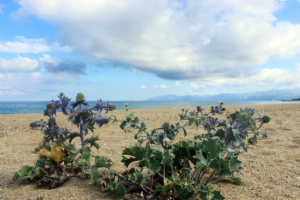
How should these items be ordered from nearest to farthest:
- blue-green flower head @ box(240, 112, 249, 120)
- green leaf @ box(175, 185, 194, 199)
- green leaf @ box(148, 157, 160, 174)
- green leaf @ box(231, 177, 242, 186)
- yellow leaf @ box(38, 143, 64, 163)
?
1. green leaf @ box(175, 185, 194, 199)
2. green leaf @ box(148, 157, 160, 174)
3. blue-green flower head @ box(240, 112, 249, 120)
4. yellow leaf @ box(38, 143, 64, 163)
5. green leaf @ box(231, 177, 242, 186)

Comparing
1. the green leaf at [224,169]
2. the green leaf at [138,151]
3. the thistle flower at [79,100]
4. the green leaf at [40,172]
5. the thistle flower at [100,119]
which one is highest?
the thistle flower at [79,100]

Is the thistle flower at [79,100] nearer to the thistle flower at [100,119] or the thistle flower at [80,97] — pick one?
the thistle flower at [80,97]

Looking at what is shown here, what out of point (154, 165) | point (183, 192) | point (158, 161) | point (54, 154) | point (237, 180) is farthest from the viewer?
point (237, 180)

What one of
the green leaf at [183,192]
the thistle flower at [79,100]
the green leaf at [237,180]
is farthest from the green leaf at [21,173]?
the green leaf at [237,180]

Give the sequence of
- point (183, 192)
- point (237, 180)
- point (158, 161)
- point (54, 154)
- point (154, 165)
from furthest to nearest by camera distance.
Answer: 1. point (237, 180)
2. point (54, 154)
3. point (158, 161)
4. point (154, 165)
5. point (183, 192)

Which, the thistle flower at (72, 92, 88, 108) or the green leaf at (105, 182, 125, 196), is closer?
the green leaf at (105, 182, 125, 196)

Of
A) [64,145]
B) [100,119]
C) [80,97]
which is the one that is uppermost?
[80,97]

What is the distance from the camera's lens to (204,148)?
173 centimetres

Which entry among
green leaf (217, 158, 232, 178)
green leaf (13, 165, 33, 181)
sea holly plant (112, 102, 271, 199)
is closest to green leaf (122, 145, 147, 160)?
sea holly plant (112, 102, 271, 199)

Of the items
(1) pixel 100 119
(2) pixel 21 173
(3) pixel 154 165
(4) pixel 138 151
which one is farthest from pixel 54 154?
(3) pixel 154 165

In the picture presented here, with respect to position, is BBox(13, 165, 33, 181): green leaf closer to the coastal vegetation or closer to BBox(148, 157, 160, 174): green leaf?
the coastal vegetation

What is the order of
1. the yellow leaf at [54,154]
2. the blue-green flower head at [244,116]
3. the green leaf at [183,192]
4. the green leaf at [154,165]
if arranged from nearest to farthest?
the green leaf at [183,192]
the green leaf at [154,165]
the blue-green flower head at [244,116]
the yellow leaf at [54,154]

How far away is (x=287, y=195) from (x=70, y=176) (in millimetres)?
2484

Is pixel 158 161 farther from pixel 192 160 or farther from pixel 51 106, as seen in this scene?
pixel 51 106
